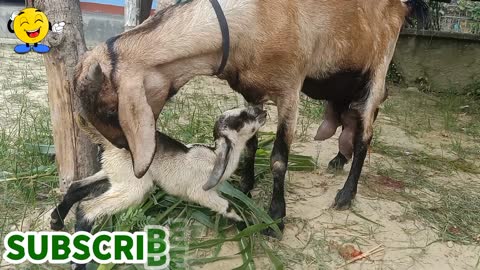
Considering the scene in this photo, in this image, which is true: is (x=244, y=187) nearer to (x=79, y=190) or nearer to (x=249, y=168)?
(x=249, y=168)

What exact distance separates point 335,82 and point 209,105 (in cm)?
201

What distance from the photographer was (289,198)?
346 centimetres

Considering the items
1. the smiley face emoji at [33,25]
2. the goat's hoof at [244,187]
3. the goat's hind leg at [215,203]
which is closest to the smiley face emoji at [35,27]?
the smiley face emoji at [33,25]

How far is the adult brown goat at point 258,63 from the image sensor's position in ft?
7.77

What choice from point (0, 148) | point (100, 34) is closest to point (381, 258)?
point (0, 148)

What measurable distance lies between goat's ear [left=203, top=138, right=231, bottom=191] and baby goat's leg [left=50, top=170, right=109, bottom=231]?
521 millimetres

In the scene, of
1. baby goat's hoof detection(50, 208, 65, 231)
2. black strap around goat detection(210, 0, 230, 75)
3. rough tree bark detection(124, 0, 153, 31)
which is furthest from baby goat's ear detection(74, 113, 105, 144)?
rough tree bark detection(124, 0, 153, 31)

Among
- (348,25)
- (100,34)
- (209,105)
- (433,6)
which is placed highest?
(348,25)

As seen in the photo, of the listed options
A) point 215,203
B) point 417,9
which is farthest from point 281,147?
point 417,9

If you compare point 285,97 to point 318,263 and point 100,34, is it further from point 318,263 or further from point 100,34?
point 100,34

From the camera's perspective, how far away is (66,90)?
287cm

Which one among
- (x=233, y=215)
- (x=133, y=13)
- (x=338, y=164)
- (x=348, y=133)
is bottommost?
(x=338, y=164)

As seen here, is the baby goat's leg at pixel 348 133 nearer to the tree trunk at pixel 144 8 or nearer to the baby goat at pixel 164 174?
the baby goat at pixel 164 174

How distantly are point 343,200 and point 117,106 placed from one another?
5.44 feet
